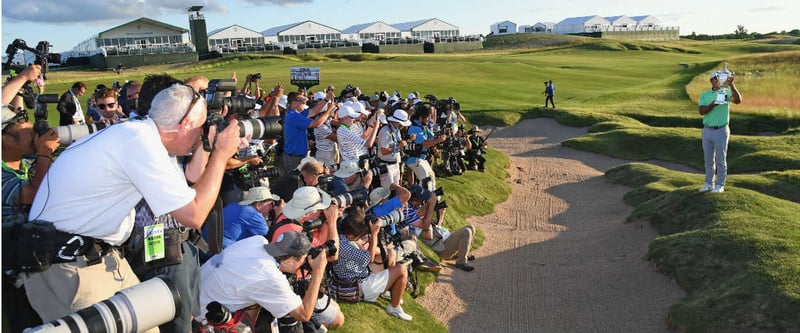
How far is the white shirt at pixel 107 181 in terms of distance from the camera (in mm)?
3875

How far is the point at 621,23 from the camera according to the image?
472 feet

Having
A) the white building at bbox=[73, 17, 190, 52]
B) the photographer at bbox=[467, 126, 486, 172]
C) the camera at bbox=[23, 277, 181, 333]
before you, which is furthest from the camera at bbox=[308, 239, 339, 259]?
the white building at bbox=[73, 17, 190, 52]

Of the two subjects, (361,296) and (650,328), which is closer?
(361,296)

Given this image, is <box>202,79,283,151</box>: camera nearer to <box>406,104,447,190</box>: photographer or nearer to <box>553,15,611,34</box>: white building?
<box>406,104,447,190</box>: photographer

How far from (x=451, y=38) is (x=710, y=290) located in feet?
309

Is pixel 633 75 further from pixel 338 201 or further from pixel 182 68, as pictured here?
pixel 338 201

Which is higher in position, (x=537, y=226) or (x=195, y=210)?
(x=195, y=210)

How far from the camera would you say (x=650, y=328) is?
909 centimetres

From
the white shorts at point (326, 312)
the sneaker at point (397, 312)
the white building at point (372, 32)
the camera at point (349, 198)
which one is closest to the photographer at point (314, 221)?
the white shorts at point (326, 312)

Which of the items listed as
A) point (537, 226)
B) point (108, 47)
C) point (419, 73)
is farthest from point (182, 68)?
point (537, 226)

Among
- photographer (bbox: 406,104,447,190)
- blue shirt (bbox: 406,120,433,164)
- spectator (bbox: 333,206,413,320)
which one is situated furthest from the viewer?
blue shirt (bbox: 406,120,433,164)

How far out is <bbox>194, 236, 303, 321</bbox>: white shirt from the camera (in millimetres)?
5598

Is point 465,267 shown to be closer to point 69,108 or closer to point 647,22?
point 69,108

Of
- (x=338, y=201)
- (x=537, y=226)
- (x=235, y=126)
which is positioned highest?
(x=235, y=126)
